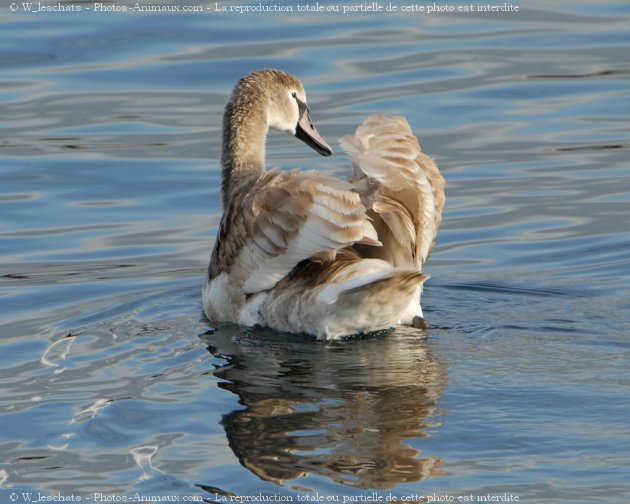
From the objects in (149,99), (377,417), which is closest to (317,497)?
(377,417)

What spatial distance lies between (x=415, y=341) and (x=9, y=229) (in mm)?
4781

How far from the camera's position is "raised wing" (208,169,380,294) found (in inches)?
327

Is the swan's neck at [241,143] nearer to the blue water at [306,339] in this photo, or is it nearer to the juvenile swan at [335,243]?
the juvenile swan at [335,243]

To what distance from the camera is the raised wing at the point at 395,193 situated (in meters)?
8.81

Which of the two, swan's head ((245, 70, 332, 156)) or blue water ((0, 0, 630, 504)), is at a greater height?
swan's head ((245, 70, 332, 156))

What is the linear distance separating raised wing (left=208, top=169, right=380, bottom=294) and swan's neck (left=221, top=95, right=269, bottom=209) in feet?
3.55

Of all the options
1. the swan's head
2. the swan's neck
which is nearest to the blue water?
the swan's head

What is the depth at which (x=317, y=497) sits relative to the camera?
239 inches

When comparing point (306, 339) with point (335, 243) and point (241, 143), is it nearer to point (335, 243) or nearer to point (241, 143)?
point (335, 243)

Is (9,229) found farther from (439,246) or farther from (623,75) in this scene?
(623,75)

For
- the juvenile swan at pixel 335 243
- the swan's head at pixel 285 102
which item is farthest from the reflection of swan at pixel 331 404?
the swan's head at pixel 285 102

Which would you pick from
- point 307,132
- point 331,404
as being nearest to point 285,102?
point 307,132

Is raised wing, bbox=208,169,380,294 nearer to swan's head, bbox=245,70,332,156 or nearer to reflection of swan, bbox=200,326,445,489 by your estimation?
reflection of swan, bbox=200,326,445,489

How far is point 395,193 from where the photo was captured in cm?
891
